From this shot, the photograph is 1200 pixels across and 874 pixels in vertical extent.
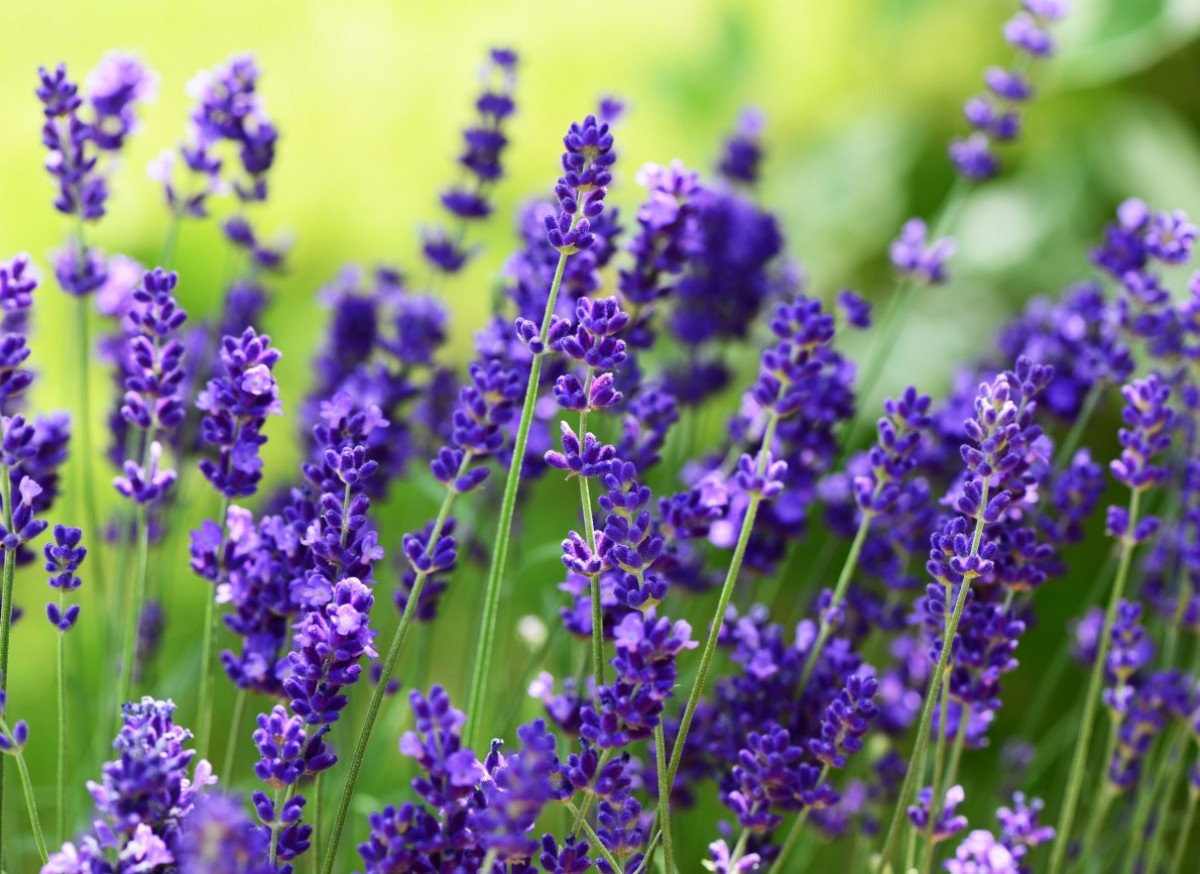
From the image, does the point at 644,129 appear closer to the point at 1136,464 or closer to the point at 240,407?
the point at 1136,464

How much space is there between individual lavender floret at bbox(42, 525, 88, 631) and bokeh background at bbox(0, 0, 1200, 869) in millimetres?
1144

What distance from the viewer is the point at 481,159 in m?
1.10

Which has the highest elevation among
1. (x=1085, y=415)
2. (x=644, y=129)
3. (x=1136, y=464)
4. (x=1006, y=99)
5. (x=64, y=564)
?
(x=644, y=129)

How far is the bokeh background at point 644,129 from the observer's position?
75.9 inches

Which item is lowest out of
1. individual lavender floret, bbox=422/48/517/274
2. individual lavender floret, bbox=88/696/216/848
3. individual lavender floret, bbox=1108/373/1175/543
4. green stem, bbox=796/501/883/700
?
individual lavender floret, bbox=88/696/216/848

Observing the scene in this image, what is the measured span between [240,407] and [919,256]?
0.62m

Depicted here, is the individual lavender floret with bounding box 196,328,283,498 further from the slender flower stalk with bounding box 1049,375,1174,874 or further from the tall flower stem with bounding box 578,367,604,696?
the slender flower stalk with bounding box 1049,375,1174,874

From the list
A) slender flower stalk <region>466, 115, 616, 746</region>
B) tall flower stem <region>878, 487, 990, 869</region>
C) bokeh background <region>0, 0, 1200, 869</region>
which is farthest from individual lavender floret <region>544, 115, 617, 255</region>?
bokeh background <region>0, 0, 1200, 869</region>

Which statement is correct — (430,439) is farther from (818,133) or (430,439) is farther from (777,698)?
(818,133)

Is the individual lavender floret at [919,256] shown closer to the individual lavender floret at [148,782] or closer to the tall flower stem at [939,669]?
the tall flower stem at [939,669]

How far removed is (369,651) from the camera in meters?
0.60

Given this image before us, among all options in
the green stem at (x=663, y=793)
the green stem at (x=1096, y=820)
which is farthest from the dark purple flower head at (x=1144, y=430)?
the green stem at (x=663, y=793)

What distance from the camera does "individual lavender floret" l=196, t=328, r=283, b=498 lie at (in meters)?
0.67

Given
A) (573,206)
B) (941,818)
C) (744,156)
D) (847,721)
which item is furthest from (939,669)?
(744,156)
